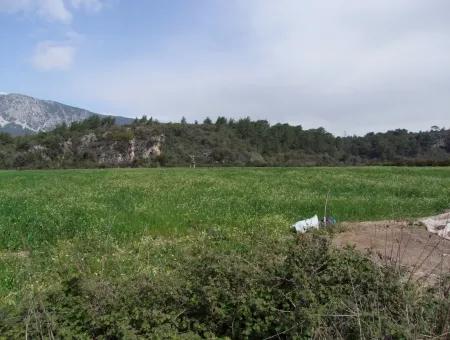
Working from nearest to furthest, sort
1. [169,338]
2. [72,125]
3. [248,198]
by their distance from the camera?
[169,338], [248,198], [72,125]

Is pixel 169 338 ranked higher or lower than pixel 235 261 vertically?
lower

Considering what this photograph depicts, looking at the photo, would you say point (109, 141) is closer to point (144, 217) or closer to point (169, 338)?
point (144, 217)

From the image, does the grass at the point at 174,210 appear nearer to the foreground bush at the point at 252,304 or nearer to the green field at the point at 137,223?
the green field at the point at 137,223

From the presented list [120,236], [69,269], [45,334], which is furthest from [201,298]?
[120,236]

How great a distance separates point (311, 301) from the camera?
Result: 4797 mm

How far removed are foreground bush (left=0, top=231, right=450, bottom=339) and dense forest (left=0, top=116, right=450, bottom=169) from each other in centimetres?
12217

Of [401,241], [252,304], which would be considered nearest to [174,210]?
[401,241]

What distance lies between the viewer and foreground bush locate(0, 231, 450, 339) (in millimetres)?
4469

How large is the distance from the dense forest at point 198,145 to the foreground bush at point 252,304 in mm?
122165

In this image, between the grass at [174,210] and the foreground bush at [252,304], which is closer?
the foreground bush at [252,304]

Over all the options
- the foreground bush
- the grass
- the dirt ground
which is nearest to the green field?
the grass

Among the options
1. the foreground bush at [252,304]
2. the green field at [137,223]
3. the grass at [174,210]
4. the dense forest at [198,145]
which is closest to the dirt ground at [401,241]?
the green field at [137,223]

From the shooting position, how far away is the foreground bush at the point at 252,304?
4469mm

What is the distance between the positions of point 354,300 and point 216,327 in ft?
4.36
